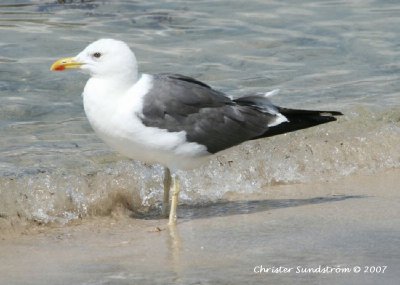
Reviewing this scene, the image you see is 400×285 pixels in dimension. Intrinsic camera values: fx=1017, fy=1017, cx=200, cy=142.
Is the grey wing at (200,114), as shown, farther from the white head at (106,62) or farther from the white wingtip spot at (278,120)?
the white head at (106,62)

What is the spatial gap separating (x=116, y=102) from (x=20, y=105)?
9.60 ft

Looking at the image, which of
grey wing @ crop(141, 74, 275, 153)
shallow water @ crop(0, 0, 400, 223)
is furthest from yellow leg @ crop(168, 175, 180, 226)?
shallow water @ crop(0, 0, 400, 223)

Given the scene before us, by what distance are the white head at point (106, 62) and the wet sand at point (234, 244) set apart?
100 cm

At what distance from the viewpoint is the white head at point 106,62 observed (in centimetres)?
659

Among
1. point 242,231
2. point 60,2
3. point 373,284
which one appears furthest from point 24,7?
point 373,284

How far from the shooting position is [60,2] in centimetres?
1282

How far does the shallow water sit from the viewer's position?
24.2ft

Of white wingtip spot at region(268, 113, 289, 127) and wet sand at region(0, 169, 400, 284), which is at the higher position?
white wingtip spot at region(268, 113, 289, 127)

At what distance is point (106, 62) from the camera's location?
662 cm

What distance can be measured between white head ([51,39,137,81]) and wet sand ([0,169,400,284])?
100 centimetres

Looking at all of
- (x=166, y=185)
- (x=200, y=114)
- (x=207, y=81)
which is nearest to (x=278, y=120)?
(x=200, y=114)

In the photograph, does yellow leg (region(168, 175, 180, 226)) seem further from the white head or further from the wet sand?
the white head

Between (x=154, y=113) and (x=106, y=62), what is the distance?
1.51 feet

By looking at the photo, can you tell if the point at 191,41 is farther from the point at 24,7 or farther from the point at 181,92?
the point at 181,92
